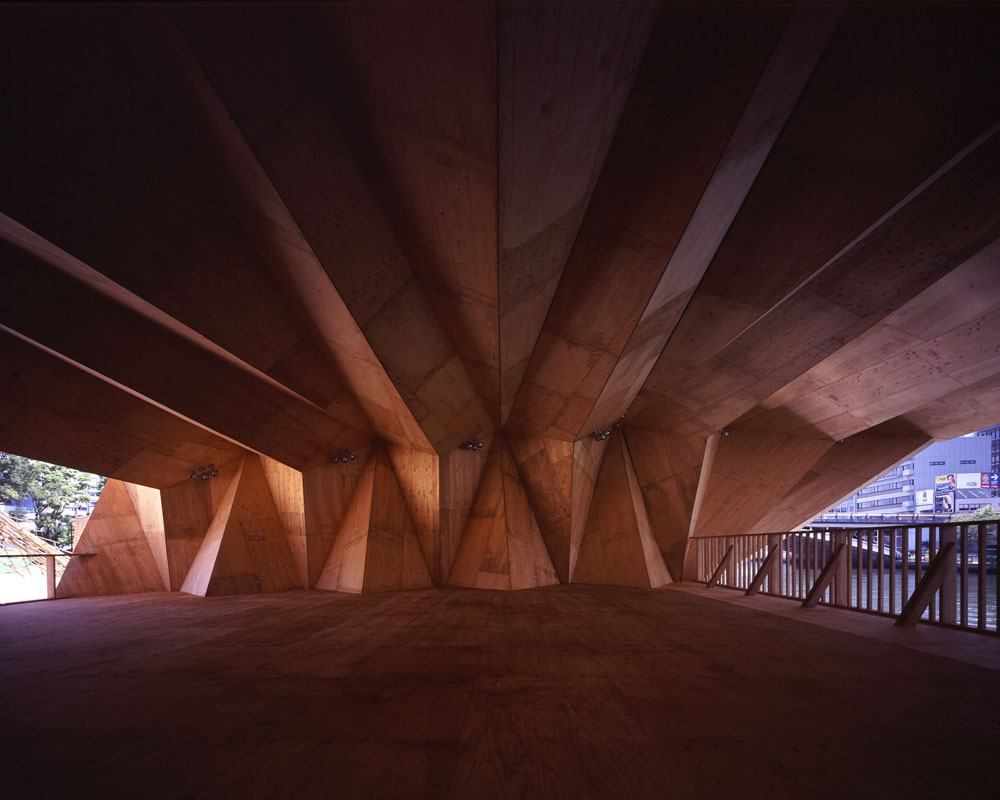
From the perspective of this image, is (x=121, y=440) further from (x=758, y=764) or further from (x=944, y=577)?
(x=944, y=577)

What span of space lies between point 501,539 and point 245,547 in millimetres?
5800

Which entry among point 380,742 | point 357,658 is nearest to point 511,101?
point 380,742

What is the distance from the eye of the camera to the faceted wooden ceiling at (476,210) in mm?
4113

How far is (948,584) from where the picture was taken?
5.72m

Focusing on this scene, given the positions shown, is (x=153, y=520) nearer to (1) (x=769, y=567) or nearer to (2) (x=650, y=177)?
(2) (x=650, y=177)

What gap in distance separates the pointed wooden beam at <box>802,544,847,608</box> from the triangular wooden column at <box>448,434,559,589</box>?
529 cm

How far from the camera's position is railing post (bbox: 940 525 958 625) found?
564cm

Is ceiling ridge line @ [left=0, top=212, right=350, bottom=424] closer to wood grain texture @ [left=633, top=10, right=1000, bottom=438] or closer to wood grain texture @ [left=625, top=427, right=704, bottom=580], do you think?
wood grain texture @ [left=633, top=10, right=1000, bottom=438]

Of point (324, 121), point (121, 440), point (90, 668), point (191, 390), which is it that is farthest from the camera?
point (121, 440)

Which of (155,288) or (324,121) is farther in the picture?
(155,288)

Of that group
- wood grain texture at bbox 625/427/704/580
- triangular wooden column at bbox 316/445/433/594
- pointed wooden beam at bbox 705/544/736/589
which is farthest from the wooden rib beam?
pointed wooden beam at bbox 705/544/736/589

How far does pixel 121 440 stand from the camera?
9.99 meters

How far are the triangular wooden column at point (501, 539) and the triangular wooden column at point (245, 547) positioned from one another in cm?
403

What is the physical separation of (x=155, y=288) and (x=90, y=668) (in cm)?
397
